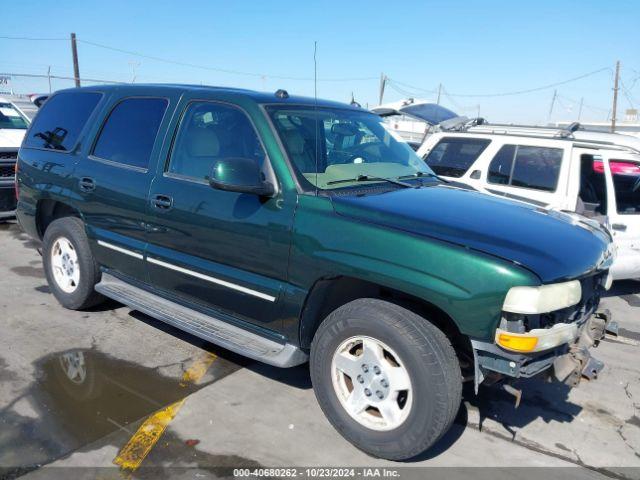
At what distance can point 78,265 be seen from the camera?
4.64m

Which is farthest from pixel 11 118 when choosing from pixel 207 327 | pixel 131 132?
pixel 207 327

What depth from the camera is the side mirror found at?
3096 mm

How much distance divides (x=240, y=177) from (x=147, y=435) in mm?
1569

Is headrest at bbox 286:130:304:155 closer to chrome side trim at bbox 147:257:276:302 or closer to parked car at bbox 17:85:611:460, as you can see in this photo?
parked car at bbox 17:85:611:460

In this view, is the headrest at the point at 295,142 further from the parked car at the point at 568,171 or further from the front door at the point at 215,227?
the parked car at the point at 568,171

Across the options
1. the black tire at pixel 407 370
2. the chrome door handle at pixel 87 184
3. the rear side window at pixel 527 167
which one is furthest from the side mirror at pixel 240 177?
the rear side window at pixel 527 167

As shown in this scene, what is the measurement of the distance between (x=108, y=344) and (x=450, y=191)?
2888 millimetres

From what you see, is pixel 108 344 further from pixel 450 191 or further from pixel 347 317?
pixel 450 191

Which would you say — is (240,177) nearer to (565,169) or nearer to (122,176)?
(122,176)

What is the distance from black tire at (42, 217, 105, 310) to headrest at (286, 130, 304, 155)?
7.16 ft

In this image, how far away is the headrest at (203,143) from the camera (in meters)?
3.63

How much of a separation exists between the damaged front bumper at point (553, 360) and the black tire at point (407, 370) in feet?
0.49

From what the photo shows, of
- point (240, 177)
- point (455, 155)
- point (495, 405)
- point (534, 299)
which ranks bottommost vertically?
point (495, 405)

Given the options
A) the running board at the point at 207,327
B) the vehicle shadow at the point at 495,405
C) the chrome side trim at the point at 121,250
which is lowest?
the vehicle shadow at the point at 495,405
